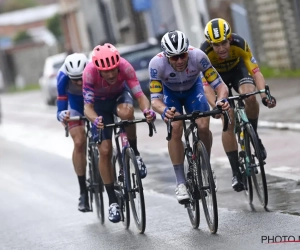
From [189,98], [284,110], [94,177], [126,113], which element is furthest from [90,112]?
[284,110]

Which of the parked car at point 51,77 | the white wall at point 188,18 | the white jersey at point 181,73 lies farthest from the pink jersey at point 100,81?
the white wall at point 188,18

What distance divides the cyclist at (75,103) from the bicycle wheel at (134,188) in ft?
4.72

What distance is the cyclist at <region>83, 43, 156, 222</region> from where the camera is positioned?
10242mm

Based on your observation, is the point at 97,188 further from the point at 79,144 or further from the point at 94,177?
the point at 79,144

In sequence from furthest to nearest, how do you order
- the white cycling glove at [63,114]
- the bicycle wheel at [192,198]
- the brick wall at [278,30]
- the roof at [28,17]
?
the roof at [28,17] < the brick wall at [278,30] < the white cycling glove at [63,114] < the bicycle wheel at [192,198]

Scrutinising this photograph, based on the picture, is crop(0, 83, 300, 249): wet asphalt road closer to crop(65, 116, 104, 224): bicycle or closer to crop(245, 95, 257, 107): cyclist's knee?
crop(65, 116, 104, 224): bicycle

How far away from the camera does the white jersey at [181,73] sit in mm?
10000

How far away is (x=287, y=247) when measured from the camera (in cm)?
827

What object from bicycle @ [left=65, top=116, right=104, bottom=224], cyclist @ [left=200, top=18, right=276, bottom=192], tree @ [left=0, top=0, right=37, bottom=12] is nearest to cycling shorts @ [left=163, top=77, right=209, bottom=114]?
cyclist @ [left=200, top=18, right=276, bottom=192]

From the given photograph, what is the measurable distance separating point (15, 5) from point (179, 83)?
111 metres

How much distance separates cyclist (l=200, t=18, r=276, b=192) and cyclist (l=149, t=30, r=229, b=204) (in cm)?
60

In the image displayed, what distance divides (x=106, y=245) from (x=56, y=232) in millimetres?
1449

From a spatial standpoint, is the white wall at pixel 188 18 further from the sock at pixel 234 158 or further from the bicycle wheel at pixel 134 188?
the bicycle wheel at pixel 134 188

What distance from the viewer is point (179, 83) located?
33.5ft
